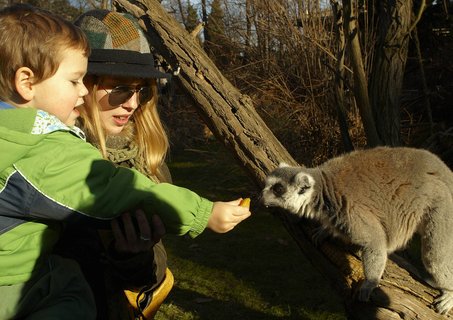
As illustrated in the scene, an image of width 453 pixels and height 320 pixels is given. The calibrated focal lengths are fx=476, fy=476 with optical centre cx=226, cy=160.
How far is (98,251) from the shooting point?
2.23m

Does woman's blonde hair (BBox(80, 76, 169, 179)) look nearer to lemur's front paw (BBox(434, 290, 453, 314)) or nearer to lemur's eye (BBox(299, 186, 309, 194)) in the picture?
lemur's eye (BBox(299, 186, 309, 194))

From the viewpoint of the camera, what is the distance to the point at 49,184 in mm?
1630

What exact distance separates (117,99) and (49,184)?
1022 millimetres

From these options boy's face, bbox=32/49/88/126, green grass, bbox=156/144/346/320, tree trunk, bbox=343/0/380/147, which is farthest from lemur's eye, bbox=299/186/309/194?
boy's face, bbox=32/49/88/126

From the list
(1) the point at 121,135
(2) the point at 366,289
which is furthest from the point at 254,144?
(2) the point at 366,289

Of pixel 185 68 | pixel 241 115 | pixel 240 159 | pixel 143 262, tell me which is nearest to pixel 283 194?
pixel 240 159

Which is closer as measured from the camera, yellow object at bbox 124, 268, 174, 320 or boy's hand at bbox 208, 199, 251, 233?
boy's hand at bbox 208, 199, 251, 233

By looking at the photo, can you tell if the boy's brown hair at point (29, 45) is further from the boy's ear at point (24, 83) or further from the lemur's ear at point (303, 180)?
the lemur's ear at point (303, 180)

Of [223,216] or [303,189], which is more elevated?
[223,216]

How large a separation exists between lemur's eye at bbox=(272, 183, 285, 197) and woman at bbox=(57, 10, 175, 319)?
0.76 metres

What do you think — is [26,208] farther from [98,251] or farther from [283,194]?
[283,194]

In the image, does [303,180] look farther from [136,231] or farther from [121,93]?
[136,231]

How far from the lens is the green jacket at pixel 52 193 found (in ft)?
5.32

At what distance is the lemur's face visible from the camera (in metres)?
3.29
